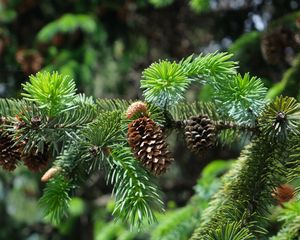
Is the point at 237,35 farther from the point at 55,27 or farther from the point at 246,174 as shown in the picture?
the point at 246,174

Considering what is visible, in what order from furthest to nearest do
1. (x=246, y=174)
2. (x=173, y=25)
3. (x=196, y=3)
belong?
(x=173, y=25) < (x=196, y=3) < (x=246, y=174)

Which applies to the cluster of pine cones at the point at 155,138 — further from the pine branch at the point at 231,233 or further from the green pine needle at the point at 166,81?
the pine branch at the point at 231,233

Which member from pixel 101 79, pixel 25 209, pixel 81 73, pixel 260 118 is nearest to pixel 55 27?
pixel 81 73

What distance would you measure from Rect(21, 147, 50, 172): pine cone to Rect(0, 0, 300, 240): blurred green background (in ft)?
3.66

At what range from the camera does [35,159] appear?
1119mm

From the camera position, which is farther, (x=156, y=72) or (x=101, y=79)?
(x=101, y=79)

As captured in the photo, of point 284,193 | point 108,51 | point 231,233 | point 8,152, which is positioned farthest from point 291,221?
point 108,51

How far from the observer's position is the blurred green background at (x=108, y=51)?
2.66m

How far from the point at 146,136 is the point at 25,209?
3283mm

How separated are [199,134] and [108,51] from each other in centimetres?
246

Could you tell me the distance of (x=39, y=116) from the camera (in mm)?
1028

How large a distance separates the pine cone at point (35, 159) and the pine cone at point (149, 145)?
0.20 m

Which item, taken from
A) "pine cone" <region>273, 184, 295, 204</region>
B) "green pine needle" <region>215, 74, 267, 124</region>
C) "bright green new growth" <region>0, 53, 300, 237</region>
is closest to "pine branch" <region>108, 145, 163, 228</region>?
"bright green new growth" <region>0, 53, 300, 237</region>

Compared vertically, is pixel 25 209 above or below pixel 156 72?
above
